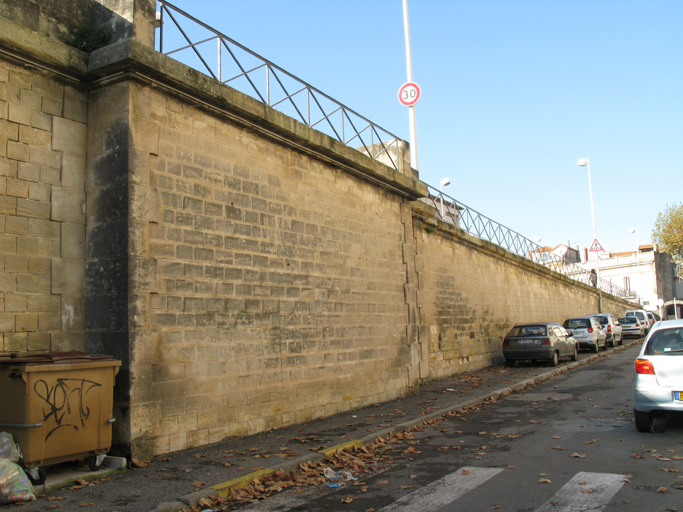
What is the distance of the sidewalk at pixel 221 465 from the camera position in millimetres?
5039

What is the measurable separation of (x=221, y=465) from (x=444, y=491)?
8.30 ft

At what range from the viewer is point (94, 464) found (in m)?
5.89

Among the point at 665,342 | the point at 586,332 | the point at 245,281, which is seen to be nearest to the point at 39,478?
the point at 245,281

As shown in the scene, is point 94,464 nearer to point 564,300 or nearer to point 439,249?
point 439,249

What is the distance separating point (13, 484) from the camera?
16.1 ft

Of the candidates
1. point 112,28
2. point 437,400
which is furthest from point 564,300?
point 112,28

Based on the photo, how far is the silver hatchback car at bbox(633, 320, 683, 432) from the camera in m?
7.34

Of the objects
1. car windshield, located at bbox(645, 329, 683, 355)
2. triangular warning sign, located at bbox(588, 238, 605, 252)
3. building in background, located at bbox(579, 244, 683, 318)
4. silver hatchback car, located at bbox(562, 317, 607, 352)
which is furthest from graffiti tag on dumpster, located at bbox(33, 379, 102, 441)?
building in background, located at bbox(579, 244, 683, 318)

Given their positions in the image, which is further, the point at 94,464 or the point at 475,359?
the point at 475,359

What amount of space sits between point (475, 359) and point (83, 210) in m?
Result: 14.2

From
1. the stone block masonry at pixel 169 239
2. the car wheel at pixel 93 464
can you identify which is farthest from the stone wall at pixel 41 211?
the car wheel at pixel 93 464

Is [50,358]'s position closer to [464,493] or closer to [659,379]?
[464,493]

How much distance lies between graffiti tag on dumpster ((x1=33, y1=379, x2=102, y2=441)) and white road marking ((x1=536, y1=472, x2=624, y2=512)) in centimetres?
456

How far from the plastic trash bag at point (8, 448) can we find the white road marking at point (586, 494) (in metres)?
4.79
